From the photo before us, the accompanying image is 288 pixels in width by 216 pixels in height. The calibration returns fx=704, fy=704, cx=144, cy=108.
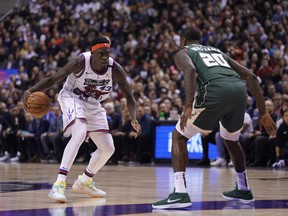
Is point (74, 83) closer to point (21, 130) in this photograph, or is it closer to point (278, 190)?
point (278, 190)

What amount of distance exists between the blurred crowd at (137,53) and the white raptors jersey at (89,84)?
24.2 feet

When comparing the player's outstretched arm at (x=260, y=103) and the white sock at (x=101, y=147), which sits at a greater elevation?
the player's outstretched arm at (x=260, y=103)

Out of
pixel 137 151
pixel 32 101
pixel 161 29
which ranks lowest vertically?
pixel 137 151

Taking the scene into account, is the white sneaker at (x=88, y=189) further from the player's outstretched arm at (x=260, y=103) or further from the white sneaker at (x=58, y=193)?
the player's outstretched arm at (x=260, y=103)

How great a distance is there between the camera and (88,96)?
7988mm

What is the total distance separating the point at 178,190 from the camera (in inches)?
267

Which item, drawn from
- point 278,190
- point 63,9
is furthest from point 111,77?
point 63,9

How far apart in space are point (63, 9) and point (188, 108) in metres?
19.9

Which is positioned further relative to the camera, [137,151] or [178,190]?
[137,151]

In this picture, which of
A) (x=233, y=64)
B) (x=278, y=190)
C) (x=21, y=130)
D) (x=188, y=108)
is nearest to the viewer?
(x=188, y=108)

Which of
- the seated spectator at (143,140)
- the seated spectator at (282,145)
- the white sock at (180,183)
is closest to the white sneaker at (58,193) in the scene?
the white sock at (180,183)

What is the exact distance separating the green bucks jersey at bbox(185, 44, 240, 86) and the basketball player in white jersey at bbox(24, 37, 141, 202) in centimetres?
120

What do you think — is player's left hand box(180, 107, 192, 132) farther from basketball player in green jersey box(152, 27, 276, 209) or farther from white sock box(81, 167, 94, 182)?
white sock box(81, 167, 94, 182)

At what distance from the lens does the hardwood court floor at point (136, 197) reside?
20.7 feet
